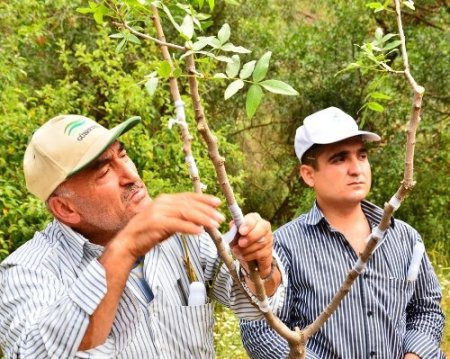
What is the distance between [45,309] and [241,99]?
8.64 metres

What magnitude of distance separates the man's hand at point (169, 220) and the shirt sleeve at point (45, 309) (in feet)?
0.40

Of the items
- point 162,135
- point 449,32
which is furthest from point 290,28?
point 162,135

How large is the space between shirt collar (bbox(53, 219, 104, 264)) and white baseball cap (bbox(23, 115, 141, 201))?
13cm

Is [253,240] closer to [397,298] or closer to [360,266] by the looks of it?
[360,266]

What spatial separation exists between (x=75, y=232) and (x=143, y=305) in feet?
0.90

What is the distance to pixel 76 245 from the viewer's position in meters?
1.93

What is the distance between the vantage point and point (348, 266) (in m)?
2.63

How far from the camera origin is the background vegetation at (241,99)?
5.69 metres

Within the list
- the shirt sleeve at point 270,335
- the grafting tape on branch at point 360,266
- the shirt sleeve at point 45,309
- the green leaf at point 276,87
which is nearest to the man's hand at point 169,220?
the shirt sleeve at point 45,309

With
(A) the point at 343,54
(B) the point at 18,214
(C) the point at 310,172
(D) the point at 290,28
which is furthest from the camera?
(D) the point at 290,28

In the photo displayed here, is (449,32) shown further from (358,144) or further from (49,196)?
(49,196)

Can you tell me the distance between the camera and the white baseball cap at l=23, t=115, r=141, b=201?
193 cm

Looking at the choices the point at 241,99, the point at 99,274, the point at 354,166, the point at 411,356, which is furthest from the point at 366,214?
the point at 241,99

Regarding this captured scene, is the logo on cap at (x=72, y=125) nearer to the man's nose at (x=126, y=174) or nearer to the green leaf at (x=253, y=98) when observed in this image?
the man's nose at (x=126, y=174)
